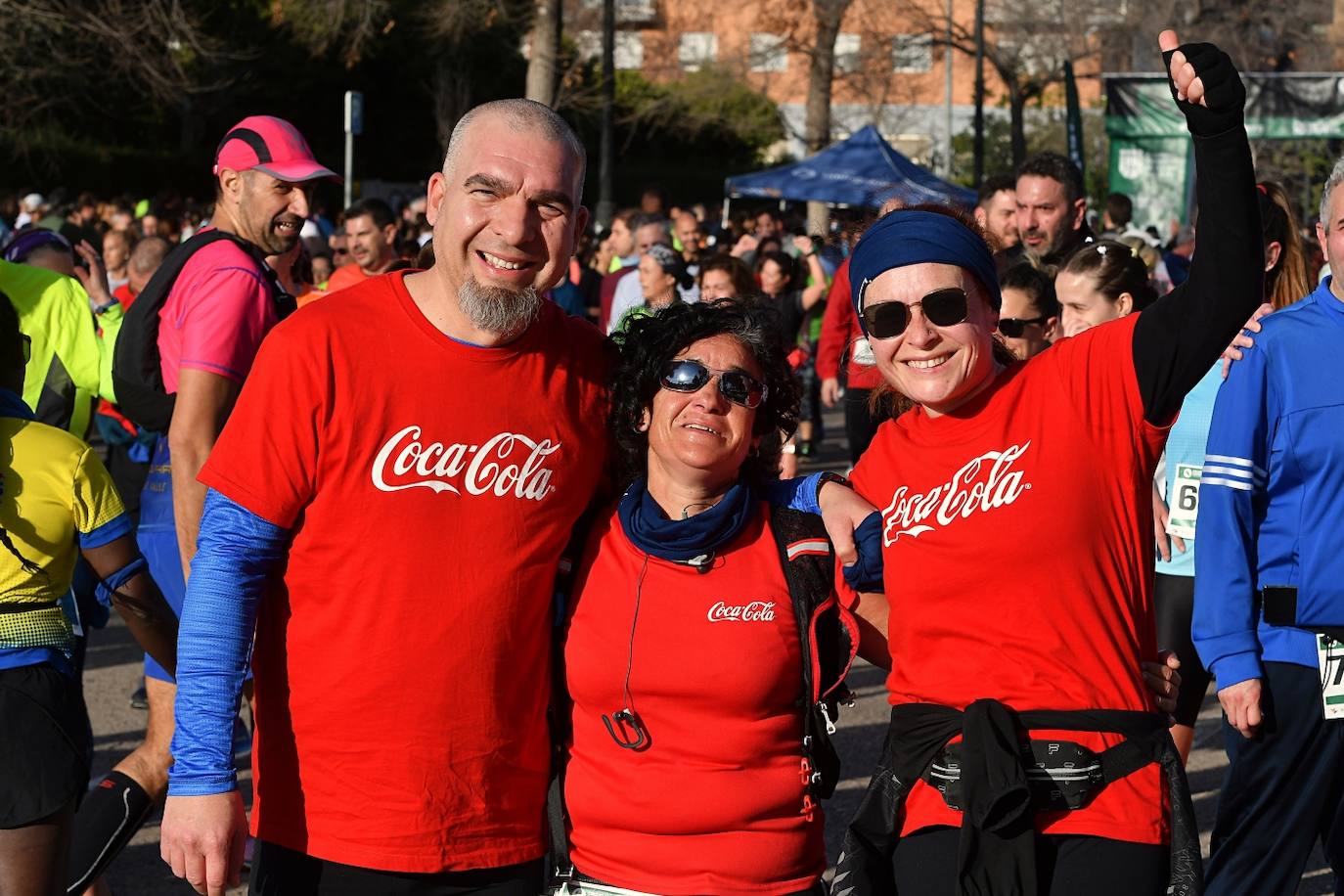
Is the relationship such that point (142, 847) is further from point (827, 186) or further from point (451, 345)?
point (827, 186)

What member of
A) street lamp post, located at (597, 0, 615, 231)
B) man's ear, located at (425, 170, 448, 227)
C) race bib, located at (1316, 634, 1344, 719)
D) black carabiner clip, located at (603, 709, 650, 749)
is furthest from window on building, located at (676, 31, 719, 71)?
black carabiner clip, located at (603, 709, 650, 749)

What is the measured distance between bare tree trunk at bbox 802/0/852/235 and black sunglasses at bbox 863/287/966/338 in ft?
92.7

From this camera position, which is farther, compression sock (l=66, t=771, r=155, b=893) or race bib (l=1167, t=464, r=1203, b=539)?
race bib (l=1167, t=464, r=1203, b=539)

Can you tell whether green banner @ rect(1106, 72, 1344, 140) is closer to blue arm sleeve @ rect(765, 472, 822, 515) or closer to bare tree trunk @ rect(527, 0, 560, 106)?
bare tree trunk @ rect(527, 0, 560, 106)

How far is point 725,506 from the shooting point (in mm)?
3096

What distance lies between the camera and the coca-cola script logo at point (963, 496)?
297cm

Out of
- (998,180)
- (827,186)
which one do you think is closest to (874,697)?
(998,180)

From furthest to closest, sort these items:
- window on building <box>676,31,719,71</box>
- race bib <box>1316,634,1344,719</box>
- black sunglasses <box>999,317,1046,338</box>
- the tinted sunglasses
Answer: window on building <box>676,31,719,71</box>
black sunglasses <box>999,317,1046,338</box>
race bib <box>1316,634,1344,719</box>
the tinted sunglasses

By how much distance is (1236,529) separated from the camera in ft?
13.3

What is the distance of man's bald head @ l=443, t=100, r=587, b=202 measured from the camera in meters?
3.11

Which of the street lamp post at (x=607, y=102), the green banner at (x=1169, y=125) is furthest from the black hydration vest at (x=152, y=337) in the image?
the green banner at (x=1169, y=125)

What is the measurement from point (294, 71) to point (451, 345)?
37230 mm

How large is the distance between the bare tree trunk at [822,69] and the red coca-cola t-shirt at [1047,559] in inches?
1116

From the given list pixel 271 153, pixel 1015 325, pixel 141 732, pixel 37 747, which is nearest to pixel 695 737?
pixel 37 747
